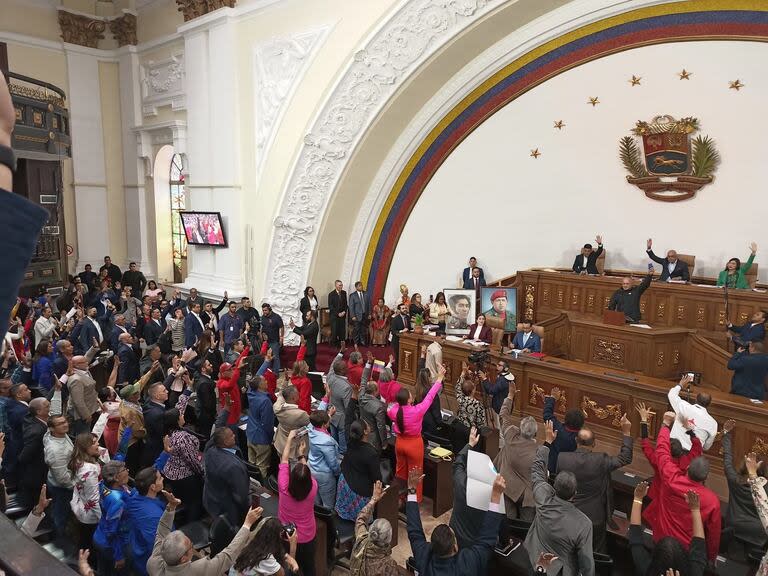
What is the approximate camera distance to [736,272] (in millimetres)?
8695

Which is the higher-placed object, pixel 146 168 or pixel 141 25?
pixel 141 25

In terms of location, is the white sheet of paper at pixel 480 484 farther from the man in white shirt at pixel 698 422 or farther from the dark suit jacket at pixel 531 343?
the dark suit jacket at pixel 531 343

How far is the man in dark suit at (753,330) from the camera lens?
7.82 meters

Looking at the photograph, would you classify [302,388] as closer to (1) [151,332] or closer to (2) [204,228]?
(1) [151,332]

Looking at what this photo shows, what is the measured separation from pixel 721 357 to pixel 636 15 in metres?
5.68

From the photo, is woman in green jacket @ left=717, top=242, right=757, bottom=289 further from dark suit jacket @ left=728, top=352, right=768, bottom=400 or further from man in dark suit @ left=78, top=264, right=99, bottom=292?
man in dark suit @ left=78, top=264, right=99, bottom=292

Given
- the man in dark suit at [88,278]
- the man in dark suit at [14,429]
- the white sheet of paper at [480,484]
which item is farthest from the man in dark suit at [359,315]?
the white sheet of paper at [480,484]

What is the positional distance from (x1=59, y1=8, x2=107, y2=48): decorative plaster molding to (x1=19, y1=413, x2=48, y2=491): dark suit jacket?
15.3 meters

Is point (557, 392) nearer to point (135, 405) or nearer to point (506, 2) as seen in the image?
point (135, 405)

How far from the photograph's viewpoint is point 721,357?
8.16 m

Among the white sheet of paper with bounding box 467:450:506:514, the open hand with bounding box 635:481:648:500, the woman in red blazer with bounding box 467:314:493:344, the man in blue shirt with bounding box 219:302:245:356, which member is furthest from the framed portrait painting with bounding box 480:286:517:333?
the white sheet of paper with bounding box 467:450:506:514

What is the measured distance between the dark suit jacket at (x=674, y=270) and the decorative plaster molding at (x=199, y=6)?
35.8ft

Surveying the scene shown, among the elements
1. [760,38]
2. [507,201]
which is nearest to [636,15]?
[760,38]

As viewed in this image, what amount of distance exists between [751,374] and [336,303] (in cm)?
810
